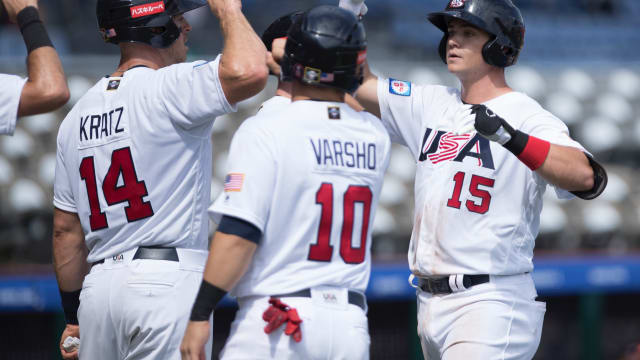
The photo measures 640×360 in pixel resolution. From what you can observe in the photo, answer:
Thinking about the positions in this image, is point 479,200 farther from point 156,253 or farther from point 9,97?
point 9,97

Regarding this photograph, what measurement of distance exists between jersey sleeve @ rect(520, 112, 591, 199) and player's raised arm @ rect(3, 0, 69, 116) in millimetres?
1769

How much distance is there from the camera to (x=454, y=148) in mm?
3270

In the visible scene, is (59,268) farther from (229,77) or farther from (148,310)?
(229,77)

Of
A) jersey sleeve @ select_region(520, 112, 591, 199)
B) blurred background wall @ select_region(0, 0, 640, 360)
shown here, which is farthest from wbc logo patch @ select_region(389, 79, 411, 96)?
blurred background wall @ select_region(0, 0, 640, 360)

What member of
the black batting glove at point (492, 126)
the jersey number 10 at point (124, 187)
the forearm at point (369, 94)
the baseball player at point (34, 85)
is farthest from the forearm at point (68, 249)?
the black batting glove at point (492, 126)

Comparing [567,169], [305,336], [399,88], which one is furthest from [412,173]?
[305,336]

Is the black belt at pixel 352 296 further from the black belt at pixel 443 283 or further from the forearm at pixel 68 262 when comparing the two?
the forearm at pixel 68 262

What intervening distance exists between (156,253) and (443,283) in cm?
112

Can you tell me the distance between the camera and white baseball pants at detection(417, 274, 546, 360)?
3.09m

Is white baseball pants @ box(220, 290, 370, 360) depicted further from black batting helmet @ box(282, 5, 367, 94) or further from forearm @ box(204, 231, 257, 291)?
black batting helmet @ box(282, 5, 367, 94)

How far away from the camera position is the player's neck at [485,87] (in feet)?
11.2

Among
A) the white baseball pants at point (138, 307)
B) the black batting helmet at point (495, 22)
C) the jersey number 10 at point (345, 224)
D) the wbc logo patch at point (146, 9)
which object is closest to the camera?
the jersey number 10 at point (345, 224)

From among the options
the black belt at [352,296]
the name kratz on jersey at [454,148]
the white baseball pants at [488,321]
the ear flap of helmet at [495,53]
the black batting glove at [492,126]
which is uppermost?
the ear flap of helmet at [495,53]

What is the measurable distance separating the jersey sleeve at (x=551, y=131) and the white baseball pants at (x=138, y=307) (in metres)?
1.36
